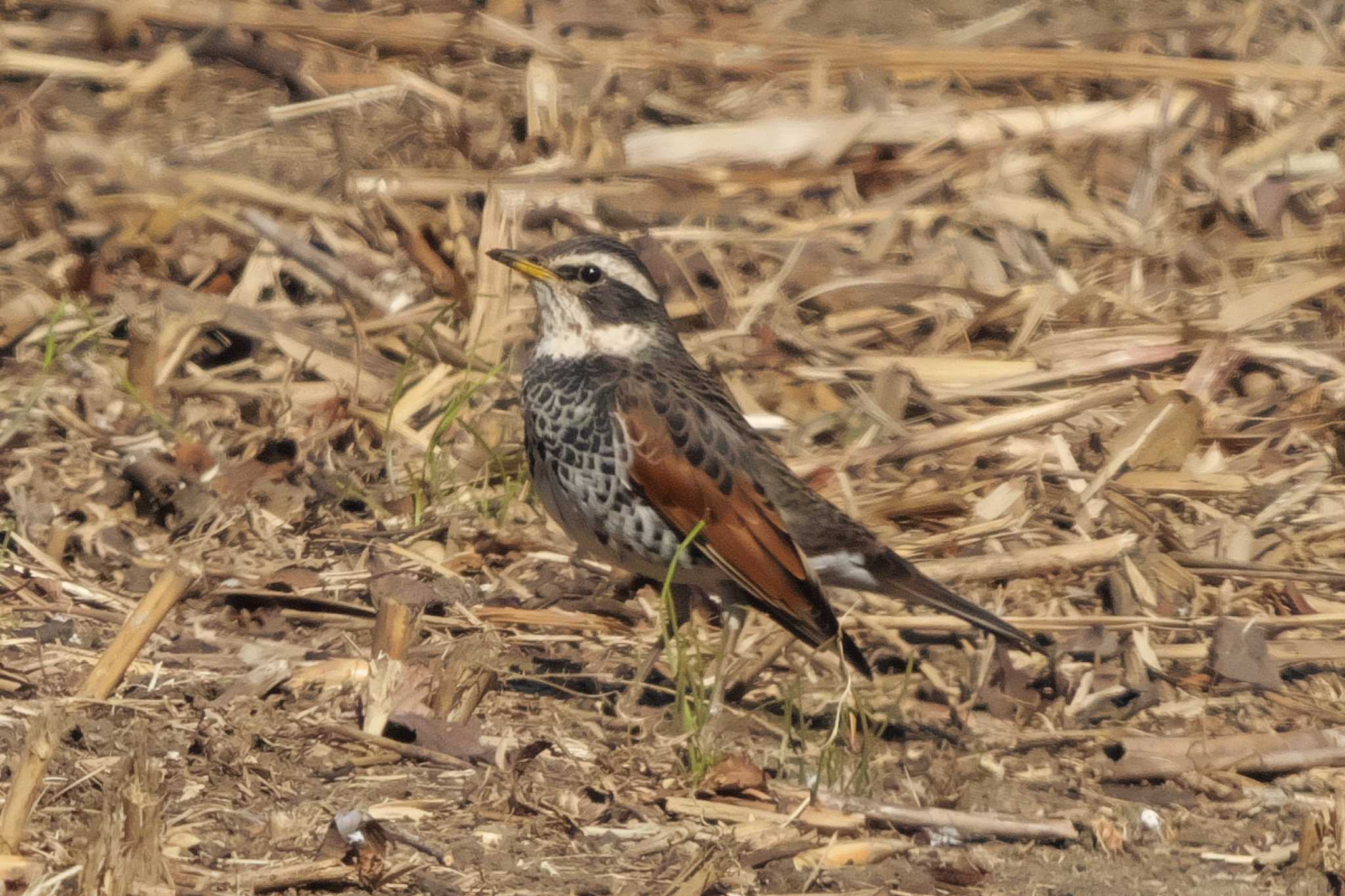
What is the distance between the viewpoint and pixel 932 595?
6.12 metres

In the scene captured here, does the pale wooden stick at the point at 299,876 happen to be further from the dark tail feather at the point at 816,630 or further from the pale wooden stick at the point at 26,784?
the dark tail feather at the point at 816,630

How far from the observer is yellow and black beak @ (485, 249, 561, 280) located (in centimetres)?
642

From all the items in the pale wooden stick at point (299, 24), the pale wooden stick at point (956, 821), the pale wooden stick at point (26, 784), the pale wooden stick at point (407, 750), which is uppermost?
the pale wooden stick at point (26, 784)

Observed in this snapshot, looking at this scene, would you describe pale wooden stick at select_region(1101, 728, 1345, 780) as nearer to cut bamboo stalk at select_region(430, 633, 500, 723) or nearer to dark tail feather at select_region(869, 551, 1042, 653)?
dark tail feather at select_region(869, 551, 1042, 653)

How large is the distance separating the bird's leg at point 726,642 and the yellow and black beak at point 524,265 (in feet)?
4.05

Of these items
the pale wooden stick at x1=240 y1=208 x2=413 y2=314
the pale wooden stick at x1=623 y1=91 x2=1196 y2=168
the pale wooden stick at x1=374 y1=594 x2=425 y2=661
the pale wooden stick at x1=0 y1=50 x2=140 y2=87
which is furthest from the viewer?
the pale wooden stick at x1=0 y1=50 x2=140 y2=87

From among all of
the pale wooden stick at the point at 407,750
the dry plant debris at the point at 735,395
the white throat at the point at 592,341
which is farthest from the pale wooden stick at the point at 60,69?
the pale wooden stick at the point at 407,750

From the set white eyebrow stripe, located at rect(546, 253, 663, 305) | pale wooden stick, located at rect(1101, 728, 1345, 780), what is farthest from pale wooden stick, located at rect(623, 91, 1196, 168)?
pale wooden stick, located at rect(1101, 728, 1345, 780)

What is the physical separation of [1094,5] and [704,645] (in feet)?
21.9

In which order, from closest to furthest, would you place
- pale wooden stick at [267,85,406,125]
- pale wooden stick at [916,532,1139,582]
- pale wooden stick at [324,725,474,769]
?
pale wooden stick at [324,725,474,769] < pale wooden stick at [916,532,1139,582] < pale wooden stick at [267,85,406,125]

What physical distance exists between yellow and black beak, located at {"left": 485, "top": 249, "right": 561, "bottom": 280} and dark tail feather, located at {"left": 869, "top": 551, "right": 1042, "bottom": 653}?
143 cm

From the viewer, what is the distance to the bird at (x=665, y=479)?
19.5 feet

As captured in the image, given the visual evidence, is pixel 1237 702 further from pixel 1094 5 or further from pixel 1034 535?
pixel 1094 5

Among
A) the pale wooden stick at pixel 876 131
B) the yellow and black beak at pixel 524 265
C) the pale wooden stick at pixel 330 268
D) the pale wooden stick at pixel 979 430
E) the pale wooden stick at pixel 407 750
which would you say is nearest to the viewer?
the pale wooden stick at pixel 407 750
